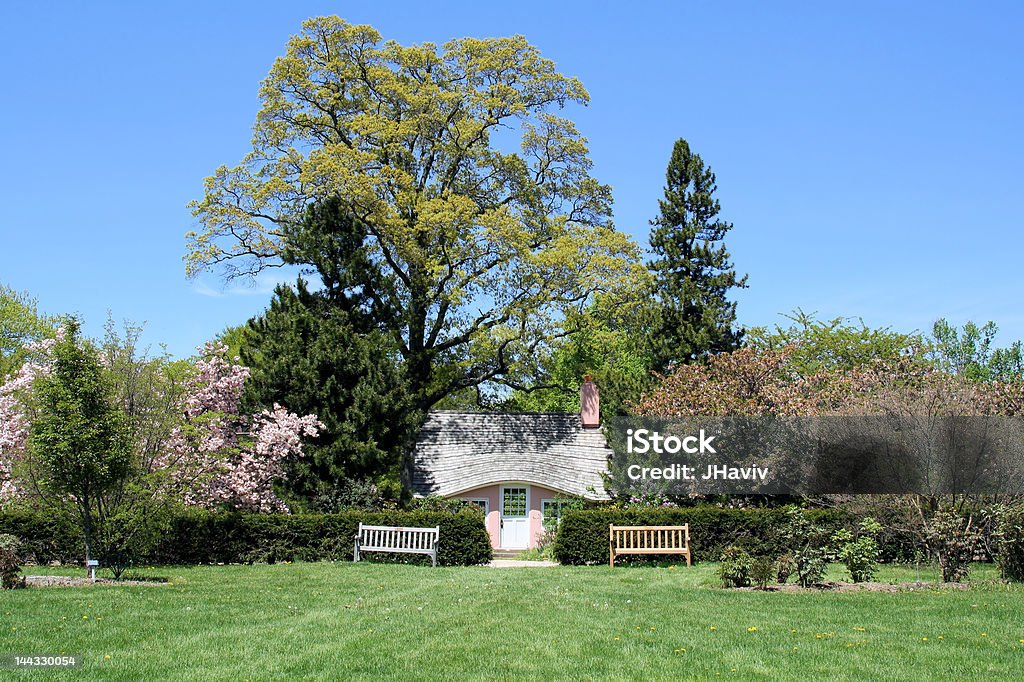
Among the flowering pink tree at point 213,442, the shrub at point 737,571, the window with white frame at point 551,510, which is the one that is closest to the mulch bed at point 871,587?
the shrub at point 737,571

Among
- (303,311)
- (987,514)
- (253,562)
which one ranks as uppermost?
(303,311)

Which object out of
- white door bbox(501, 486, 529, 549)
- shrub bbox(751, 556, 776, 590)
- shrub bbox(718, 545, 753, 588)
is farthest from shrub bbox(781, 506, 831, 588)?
white door bbox(501, 486, 529, 549)

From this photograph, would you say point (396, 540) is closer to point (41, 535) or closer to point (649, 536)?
point (649, 536)

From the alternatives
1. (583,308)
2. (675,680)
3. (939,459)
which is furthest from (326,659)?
(583,308)

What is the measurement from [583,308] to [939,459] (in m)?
16.2

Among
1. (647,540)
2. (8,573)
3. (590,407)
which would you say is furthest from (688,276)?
(8,573)

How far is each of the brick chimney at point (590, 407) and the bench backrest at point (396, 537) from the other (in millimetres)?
11767

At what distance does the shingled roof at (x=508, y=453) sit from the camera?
30078 mm

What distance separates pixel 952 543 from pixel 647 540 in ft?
24.3

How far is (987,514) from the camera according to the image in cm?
1623

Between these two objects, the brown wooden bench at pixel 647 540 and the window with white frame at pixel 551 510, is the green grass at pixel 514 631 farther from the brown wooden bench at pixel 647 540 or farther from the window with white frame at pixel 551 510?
the window with white frame at pixel 551 510

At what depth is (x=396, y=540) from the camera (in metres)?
22.0

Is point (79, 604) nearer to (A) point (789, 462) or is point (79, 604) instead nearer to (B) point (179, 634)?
(B) point (179, 634)

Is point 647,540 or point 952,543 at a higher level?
point 952,543
